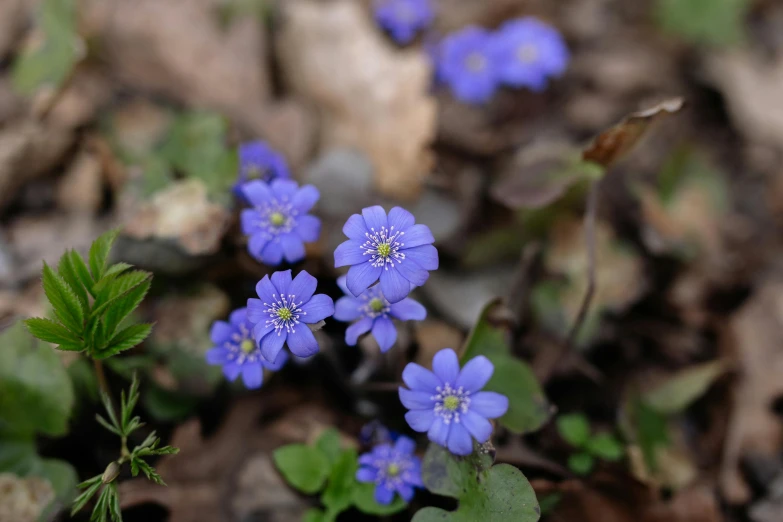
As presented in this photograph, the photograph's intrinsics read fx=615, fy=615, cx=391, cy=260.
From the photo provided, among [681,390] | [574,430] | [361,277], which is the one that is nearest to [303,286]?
[361,277]

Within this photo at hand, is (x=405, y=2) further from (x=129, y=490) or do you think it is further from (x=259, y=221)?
(x=129, y=490)

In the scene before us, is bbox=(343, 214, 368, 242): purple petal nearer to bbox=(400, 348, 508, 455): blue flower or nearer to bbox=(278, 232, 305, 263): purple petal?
bbox=(278, 232, 305, 263): purple petal

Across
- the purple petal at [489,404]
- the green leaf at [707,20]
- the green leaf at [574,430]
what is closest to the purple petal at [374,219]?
Result: the purple petal at [489,404]

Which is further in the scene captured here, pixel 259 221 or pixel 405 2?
pixel 405 2

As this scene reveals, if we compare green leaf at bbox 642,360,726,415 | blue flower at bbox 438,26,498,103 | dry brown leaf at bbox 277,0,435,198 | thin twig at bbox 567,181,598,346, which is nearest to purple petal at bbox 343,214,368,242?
thin twig at bbox 567,181,598,346

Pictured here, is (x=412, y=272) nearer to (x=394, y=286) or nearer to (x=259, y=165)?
(x=394, y=286)

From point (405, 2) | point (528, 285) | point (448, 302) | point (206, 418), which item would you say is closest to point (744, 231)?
point (528, 285)
